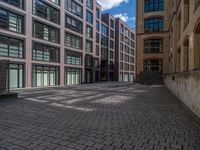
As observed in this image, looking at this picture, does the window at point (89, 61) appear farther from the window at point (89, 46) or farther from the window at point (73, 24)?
the window at point (73, 24)

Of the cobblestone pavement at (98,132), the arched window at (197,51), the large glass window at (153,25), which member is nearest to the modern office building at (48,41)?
the large glass window at (153,25)

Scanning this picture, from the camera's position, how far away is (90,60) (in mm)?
37906

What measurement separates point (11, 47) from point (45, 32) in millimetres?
6512

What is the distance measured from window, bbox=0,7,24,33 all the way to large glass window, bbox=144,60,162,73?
2305 centimetres

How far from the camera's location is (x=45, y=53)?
82.7 feet

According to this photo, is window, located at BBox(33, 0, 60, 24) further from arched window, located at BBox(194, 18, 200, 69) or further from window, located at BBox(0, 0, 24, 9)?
arched window, located at BBox(194, 18, 200, 69)

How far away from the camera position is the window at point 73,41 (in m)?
30.3

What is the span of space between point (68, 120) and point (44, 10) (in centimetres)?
2342

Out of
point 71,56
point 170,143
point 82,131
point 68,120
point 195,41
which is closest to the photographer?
point 170,143

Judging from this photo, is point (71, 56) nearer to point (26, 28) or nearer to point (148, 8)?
point (26, 28)

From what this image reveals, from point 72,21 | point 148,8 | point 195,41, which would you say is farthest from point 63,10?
point 195,41

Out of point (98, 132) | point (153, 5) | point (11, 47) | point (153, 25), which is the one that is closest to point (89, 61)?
point (153, 25)

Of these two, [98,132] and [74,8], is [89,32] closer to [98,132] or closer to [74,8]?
[74,8]

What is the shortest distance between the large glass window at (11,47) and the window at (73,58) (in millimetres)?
9463
